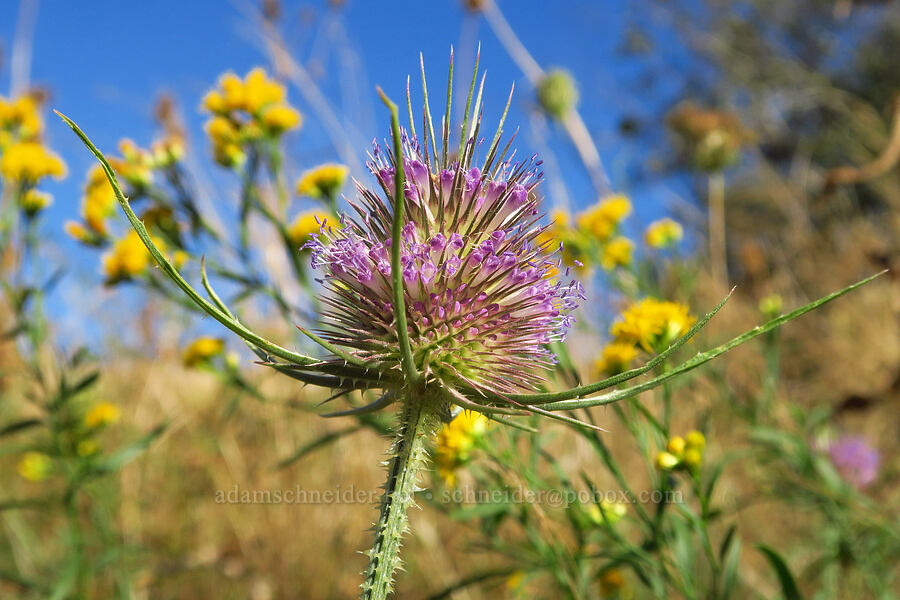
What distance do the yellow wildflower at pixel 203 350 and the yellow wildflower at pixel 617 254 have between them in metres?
1.61

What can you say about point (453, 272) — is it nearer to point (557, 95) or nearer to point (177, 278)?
point (177, 278)

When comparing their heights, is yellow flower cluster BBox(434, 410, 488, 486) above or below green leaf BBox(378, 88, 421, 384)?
below

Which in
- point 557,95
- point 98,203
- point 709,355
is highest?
point 557,95

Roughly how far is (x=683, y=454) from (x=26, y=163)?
2.63m

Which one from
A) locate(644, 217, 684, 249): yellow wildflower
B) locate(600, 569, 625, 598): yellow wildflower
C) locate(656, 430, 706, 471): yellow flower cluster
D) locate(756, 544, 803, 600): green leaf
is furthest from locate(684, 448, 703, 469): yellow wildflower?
locate(644, 217, 684, 249): yellow wildflower

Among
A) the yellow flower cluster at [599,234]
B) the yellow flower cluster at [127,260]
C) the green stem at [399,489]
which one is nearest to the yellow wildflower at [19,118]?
the yellow flower cluster at [127,260]

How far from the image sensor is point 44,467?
3045 millimetres

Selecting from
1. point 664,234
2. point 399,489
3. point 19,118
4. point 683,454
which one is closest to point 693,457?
point 683,454

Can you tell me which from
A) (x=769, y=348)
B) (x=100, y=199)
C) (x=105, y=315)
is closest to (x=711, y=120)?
(x=769, y=348)

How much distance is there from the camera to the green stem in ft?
3.50

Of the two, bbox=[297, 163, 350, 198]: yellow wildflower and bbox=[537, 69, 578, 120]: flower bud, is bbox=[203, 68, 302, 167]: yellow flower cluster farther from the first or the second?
bbox=[537, 69, 578, 120]: flower bud

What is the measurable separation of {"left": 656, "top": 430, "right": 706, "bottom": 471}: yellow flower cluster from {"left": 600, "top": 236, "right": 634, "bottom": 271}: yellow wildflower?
44.9 inches

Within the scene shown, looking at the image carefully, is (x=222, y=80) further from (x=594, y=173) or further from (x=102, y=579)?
(x=102, y=579)

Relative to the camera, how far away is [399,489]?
1.11 metres
